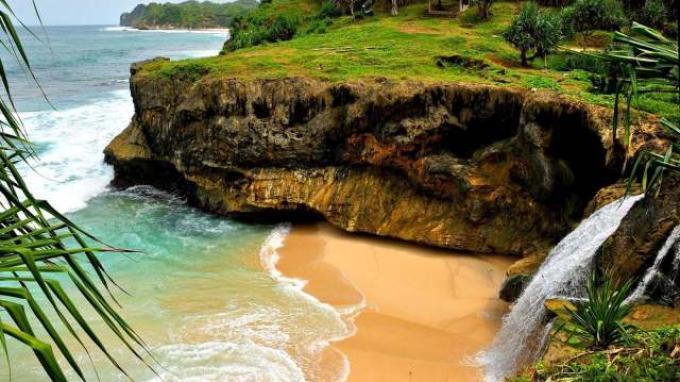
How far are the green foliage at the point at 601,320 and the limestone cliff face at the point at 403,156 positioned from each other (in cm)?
487

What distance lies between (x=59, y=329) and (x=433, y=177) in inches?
370

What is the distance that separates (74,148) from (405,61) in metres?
16.2

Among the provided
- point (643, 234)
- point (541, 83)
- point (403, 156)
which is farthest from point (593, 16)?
point (643, 234)

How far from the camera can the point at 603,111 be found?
12414 mm

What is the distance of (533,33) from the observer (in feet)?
62.7

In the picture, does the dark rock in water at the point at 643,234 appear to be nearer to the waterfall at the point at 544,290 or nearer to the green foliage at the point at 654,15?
the waterfall at the point at 544,290

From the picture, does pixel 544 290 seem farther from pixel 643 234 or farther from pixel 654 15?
pixel 654 15

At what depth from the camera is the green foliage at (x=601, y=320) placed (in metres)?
7.68

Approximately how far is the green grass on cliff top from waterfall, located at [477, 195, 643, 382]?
3293 mm

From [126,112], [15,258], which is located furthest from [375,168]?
[126,112]

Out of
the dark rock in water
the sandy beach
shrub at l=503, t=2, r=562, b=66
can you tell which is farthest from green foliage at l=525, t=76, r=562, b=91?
the dark rock in water

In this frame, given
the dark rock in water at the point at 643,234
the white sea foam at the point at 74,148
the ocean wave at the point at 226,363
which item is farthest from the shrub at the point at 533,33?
the white sea foam at the point at 74,148

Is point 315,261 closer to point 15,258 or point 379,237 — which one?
point 379,237

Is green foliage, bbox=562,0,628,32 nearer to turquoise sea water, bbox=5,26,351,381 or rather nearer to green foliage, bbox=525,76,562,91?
green foliage, bbox=525,76,562,91
